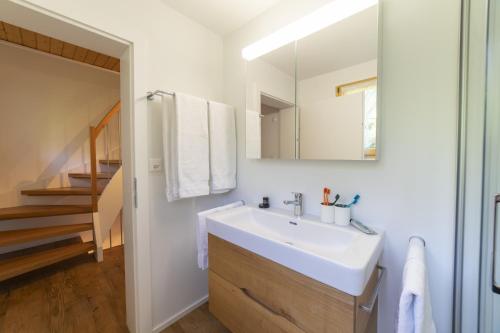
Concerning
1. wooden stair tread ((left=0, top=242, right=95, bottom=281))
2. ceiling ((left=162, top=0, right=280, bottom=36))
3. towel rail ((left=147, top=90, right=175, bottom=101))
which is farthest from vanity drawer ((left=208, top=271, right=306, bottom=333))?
wooden stair tread ((left=0, top=242, right=95, bottom=281))

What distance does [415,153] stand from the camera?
89cm

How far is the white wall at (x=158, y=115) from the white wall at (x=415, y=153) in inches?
44.5

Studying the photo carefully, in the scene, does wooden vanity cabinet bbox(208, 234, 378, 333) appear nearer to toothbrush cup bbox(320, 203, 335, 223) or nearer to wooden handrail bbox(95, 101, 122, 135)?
toothbrush cup bbox(320, 203, 335, 223)

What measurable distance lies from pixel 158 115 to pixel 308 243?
122cm

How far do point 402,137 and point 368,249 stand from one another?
1.71 feet

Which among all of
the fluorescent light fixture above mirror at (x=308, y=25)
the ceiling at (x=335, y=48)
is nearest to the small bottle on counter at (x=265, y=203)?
the ceiling at (x=335, y=48)

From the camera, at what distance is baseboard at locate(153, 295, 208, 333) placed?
141 centimetres

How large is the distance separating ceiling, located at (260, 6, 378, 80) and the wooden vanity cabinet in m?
1.03

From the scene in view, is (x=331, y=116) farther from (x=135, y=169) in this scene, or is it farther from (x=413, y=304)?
(x=135, y=169)

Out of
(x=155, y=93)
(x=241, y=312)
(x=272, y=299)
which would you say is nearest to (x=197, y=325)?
(x=241, y=312)

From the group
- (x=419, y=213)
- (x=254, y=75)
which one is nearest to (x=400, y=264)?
(x=419, y=213)

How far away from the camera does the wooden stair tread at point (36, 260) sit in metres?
1.83

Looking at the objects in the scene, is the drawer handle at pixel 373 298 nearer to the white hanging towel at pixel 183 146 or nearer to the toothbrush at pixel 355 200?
the toothbrush at pixel 355 200

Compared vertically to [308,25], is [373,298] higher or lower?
lower
